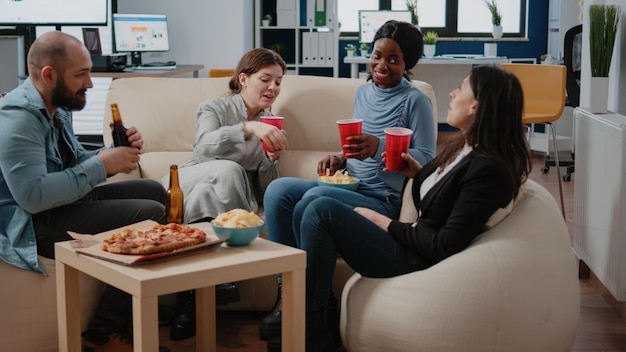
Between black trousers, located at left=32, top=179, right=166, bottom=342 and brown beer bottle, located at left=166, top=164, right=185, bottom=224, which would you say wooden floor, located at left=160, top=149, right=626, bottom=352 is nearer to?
black trousers, located at left=32, top=179, right=166, bottom=342

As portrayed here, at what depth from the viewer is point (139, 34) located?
21.6 ft

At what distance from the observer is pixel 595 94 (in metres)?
3.43

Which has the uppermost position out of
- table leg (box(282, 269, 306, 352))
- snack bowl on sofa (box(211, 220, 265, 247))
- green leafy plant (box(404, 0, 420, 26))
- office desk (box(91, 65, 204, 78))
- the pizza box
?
green leafy plant (box(404, 0, 420, 26))

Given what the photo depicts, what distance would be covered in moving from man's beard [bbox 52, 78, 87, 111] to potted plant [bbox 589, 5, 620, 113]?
6.72 ft

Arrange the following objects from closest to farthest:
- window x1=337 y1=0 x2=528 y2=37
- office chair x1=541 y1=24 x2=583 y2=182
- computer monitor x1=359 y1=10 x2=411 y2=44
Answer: office chair x1=541 y1=24 x2=583 y2=182, computer monitor x1=359 y1=10 x2=411 y2=44, window x1=337 y1=0 x2=528 y2=37

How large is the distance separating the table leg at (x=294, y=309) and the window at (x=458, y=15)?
24.0 ft

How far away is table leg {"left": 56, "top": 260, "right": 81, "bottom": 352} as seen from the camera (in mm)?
Answer: 2369

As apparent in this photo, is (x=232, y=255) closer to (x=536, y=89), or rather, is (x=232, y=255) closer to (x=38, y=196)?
(x=38, y=196)

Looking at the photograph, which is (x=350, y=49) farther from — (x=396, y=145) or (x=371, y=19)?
(x=396, y=145)

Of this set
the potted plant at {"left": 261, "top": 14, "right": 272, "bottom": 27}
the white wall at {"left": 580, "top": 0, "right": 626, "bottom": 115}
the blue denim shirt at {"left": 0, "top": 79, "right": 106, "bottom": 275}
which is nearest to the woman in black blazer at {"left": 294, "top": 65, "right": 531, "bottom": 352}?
the blue denim shirt at {"left": 0, "top": 79, "right": 106, "bottom": 275}

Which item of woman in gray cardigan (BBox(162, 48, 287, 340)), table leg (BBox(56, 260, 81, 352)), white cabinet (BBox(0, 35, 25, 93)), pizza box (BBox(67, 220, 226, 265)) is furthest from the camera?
white cabinet (BBox(0, 35, 25, 93))

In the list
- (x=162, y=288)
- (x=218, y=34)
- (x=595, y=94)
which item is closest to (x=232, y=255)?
(x=162, y=288)

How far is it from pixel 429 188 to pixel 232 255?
24.7 inches

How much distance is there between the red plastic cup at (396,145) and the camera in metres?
2.51
